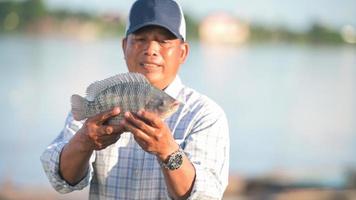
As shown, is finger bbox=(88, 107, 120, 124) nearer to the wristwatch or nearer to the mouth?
the wristwatch

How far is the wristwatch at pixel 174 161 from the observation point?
110 inches

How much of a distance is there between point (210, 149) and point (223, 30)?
79363 mm

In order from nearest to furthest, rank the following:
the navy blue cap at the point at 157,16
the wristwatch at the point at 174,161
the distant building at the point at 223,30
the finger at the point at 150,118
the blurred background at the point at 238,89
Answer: the finger at the point at 150,118 → the wristwatch at the point at 174,161 → the navy blue cap at the point at 157,16 → the blurred background at the point at 238,89 → the distant building at the point at 223,30

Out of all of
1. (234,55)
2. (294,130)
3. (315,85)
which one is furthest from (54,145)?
(234,55)

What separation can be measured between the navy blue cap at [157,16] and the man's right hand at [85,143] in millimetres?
458

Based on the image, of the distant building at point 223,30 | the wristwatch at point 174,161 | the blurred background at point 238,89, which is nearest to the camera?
the wristwatch at point 174,161

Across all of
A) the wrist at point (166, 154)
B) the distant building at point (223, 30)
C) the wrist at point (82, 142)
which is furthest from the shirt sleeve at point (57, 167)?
the distant building at point (223, 30)

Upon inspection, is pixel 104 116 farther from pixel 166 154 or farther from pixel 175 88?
pixel 175 88

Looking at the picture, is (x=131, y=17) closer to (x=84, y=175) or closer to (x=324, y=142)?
(x=84, y=175)

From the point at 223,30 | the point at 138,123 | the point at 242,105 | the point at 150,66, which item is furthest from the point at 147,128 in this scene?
the point at 223,30

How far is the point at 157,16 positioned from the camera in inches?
122

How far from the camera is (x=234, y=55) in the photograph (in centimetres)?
8700

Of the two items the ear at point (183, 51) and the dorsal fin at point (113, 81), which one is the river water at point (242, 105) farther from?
the dorsal fin at point (113, 81)

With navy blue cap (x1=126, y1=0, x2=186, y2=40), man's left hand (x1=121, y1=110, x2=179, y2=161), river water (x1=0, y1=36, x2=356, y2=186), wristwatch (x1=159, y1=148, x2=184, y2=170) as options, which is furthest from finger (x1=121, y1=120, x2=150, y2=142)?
river water (x1=0, y1=36, x2=356, y2=186)
